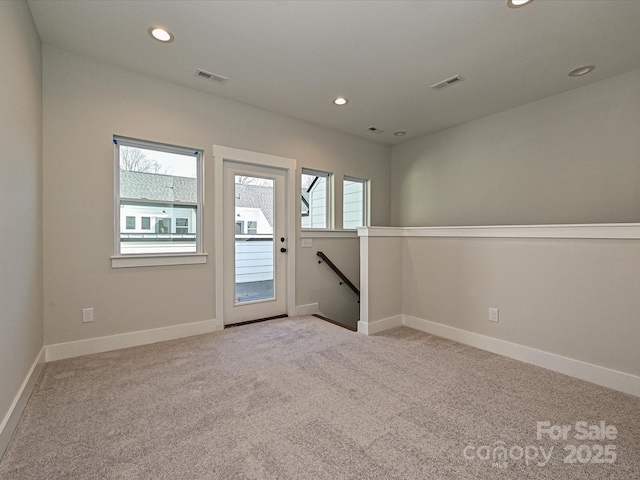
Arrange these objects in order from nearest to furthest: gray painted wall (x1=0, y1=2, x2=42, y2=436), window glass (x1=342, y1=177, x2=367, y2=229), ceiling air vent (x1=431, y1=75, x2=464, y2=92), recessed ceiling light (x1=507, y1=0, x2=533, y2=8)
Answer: gray painted wall (x1=0, y1=2, x2=42, y2=436)
recessed ceiling light (x1=507, y1=0, x2=533, y2=8)
ceiling air vent (x1=431, y1=75, x2=464, y2=92)
window glass (x1=342, y1=177, x2=367, y2=229)

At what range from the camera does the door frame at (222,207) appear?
Result: 3.46 meters

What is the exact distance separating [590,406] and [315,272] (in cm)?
302

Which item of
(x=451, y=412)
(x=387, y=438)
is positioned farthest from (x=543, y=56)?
(x=387, y=438)

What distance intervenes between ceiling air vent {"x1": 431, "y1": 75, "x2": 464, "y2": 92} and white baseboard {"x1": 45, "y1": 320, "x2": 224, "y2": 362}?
→ 139 inches

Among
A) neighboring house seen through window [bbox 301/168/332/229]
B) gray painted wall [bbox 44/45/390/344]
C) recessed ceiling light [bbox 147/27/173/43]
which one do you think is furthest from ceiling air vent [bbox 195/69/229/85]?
neighboring house seen through window [bbox 301/168/332/229]

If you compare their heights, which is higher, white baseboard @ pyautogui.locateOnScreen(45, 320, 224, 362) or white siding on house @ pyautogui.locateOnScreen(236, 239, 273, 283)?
white siding on house @ pyautogui.locateOnScreen(236, 239, 273, 283)

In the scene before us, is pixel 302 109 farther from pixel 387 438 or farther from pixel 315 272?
pixel 387 438

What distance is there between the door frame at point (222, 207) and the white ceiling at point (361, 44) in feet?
2.19

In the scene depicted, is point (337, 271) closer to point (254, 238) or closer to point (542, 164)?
point (254, 238)

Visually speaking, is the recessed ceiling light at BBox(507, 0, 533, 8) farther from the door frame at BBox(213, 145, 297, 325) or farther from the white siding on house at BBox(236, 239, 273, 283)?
the white siding on house at BBox(236, 239, 273, 283)

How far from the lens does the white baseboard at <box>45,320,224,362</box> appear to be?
264cm

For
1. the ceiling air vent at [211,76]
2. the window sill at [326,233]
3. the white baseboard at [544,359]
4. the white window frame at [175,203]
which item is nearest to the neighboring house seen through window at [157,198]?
the white window frame at [175,203]

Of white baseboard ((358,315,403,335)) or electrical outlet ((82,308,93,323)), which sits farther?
white baseboard ((358,315,403,335))

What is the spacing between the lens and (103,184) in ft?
9.27
